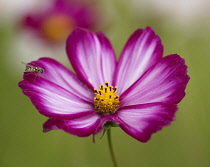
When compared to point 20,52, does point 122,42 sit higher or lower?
higher

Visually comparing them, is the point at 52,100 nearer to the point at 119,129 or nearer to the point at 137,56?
the point at 137,56

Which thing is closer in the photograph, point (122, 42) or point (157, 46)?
point (157, 46)

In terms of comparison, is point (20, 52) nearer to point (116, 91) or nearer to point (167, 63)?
point (116, 91)

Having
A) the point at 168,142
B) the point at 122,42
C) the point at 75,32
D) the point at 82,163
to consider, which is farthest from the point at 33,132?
the point at 75,32

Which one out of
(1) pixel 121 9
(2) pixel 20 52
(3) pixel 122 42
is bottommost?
(2) pixel 20 52

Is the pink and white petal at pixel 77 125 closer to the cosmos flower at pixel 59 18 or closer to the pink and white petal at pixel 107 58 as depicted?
the pink and white petal at pixel 107 58

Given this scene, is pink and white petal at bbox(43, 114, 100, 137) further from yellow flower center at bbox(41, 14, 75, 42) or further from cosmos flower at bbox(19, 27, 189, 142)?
yellow flower center at bbox(41, 14, 75, 42)

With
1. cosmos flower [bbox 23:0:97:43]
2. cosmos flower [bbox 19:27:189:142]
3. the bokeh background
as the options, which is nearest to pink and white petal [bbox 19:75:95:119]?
cosmos flower [bbox 19:27:189:142]
